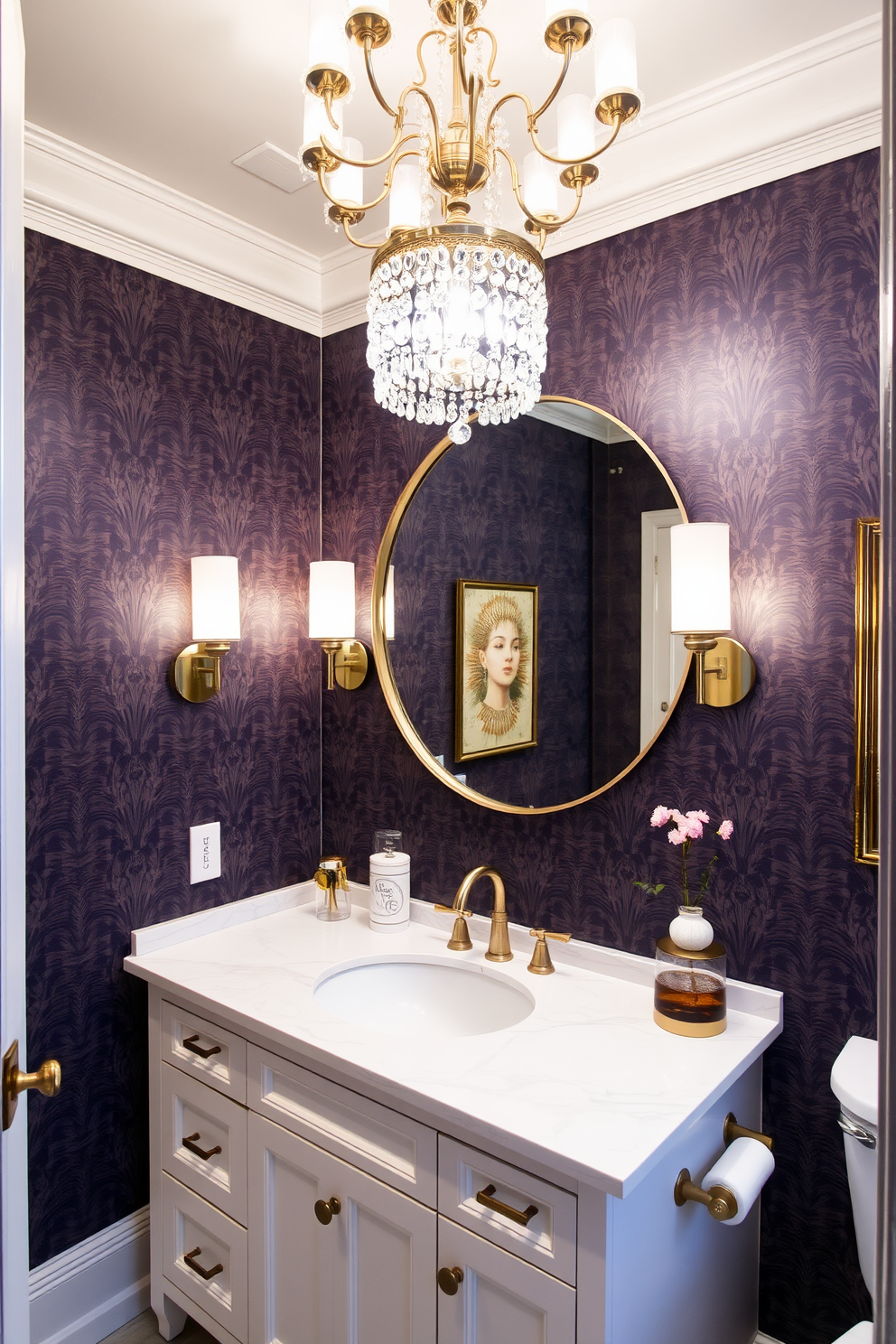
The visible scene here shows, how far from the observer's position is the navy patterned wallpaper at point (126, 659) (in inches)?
69.7

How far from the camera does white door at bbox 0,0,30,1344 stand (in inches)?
32.8

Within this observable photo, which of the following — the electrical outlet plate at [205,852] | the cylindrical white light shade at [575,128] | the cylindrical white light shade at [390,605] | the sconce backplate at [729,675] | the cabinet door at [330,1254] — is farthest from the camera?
the cylindrical white light shade at [390,605]

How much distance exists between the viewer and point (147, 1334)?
6.13 ft

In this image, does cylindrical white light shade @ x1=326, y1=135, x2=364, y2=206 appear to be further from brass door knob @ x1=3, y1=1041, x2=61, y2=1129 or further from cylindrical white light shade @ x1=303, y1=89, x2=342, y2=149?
brass door knob @ x1=3, y1=1041, x2=61, y2=1129

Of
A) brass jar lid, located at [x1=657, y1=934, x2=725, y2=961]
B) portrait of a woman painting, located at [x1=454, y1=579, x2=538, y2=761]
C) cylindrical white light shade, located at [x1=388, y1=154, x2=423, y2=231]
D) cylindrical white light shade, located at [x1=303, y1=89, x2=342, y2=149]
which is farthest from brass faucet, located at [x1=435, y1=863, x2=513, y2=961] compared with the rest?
cylindrical white light shade, located at [x1=303, y1=89, x2=342, y2=149]

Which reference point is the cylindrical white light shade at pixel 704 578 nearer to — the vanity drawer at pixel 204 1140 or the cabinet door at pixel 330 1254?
the cabinet door at pixel 330 1254

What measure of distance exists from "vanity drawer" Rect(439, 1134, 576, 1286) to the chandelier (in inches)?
43.5

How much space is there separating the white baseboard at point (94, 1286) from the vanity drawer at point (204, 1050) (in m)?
0.47

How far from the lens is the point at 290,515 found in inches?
90.3

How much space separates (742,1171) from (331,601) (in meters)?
1.47

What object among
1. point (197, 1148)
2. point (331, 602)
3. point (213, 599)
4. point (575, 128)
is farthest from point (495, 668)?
point (197, 1148)

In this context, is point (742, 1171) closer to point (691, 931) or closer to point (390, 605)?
point (691, 931)

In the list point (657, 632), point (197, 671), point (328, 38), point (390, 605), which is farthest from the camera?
point (390, 605)

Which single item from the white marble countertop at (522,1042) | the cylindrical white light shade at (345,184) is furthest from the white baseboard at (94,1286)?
the cylindrical white light shade at (345,184)
